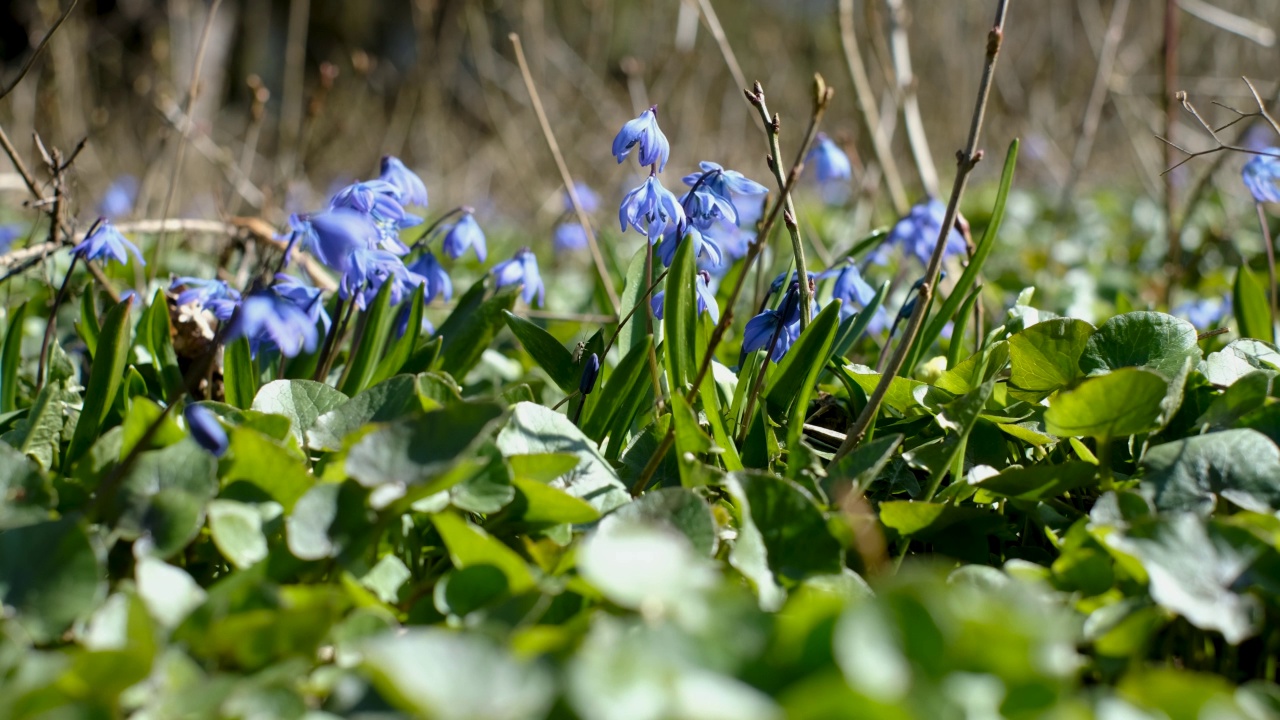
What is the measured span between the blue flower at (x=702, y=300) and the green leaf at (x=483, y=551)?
0.64 meters

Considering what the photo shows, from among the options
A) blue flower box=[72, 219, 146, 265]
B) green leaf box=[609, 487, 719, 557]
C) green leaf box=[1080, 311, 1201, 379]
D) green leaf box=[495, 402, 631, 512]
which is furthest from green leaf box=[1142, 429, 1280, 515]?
blue flower box=[72, 219, 146, 265]

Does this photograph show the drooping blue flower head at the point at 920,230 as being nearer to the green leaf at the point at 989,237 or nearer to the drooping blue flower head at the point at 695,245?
the green leaf at the point at 989,237

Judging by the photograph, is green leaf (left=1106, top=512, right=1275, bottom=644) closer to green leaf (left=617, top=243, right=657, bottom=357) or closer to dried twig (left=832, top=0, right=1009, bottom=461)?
dried twig (left=832, top=0, right=1009, bottom=461)

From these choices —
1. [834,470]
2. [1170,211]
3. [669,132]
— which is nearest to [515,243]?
[669,132]

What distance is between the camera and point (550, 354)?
5.60 ft

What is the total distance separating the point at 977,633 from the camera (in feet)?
2.61

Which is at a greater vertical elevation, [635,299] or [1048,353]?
[1048,353]

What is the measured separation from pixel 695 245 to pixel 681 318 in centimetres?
14

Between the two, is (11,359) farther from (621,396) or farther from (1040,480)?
(1040,480)

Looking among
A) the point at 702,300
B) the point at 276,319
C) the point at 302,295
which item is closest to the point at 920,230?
the point at 702,300

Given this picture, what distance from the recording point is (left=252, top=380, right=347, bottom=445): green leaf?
Answer: 1.45m

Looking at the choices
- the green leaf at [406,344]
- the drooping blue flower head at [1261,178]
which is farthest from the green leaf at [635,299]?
the drooping blue flower head at [1261,178]

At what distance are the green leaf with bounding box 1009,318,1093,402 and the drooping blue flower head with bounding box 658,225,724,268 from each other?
1.56 feet

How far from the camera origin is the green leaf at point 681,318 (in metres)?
1.48
